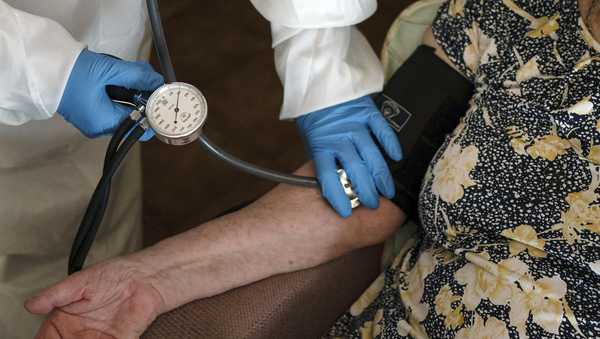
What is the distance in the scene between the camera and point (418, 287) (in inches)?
41.3

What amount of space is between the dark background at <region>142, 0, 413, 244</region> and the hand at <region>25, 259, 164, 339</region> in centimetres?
88

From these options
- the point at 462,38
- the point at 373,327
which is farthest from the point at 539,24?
the point at 373,327

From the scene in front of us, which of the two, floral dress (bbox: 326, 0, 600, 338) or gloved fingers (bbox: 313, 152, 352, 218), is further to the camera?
gloved fingers (bbox: 313, 152, 352, 218)

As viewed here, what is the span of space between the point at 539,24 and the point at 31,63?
2.63 ft

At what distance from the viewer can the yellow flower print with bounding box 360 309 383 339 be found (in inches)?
42.4

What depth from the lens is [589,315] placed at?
91cm

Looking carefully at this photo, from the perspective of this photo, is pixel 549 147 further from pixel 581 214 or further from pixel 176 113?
pixel 176 113

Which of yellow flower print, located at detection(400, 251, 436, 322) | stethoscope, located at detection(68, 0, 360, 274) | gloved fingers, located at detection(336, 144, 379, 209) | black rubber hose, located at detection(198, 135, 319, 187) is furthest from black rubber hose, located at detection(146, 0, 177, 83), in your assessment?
yellow flower print, located at detection(400, 251, 436, 322)

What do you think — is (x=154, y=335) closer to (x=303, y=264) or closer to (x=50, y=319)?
(x=50, y=319)

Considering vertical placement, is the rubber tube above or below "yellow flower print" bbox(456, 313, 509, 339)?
above

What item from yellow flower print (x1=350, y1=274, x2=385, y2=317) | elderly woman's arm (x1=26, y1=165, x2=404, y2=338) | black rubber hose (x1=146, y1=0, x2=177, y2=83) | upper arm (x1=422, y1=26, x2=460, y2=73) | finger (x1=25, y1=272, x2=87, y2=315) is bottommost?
yellow flower print (x1=350, y1=274, x2=385, y2=317)

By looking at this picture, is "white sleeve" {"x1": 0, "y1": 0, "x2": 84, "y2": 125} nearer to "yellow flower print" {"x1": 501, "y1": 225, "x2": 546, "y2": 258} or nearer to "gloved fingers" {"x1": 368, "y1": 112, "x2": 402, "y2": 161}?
"gloved fingers" {"x1": 368, "y1": 112, "x2": 402, "y2": 161}

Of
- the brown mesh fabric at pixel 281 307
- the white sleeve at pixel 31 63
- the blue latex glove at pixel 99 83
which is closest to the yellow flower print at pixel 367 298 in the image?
the brown mesh fabric at pixel 281 307

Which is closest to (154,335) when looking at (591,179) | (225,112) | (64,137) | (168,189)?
(64,137)
